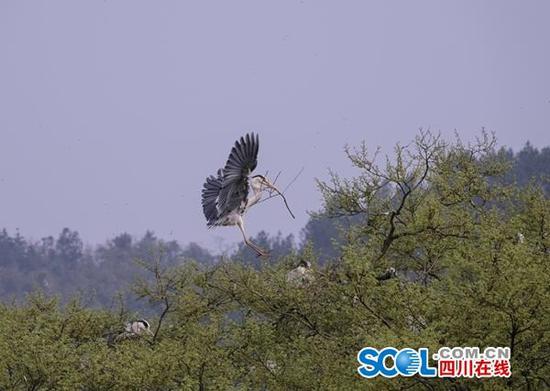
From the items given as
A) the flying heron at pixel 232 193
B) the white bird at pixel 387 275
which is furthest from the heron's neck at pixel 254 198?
the white bird at pixel 387 275

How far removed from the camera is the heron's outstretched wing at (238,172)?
19.9 metres

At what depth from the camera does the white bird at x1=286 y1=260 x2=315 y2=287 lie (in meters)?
20.6

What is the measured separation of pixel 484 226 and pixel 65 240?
142367 millimetres

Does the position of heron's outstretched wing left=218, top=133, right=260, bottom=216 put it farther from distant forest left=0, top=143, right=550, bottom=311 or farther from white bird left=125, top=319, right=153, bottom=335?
distant forest left=0, top=143, right=550, bottom=311

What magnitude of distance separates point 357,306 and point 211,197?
184 inches

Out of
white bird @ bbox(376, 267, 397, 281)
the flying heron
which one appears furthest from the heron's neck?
white bird @ bbox(376, 267, 397, 281)

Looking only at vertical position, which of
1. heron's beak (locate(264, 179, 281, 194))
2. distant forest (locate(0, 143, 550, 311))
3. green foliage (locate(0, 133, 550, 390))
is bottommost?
green foliage (locate(0, 133, 550, 390))

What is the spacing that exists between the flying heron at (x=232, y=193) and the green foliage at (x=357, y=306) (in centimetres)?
97

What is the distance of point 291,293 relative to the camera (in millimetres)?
20156

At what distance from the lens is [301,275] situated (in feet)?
69.9

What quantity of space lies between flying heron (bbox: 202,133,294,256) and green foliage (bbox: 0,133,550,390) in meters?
0.97

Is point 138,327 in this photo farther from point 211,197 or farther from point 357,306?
point 357,306

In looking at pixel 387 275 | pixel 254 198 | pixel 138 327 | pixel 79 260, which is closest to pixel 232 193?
pixel 254 198

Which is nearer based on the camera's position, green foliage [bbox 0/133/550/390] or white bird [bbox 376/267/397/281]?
green foliage [bbox 0/133/550/390]
